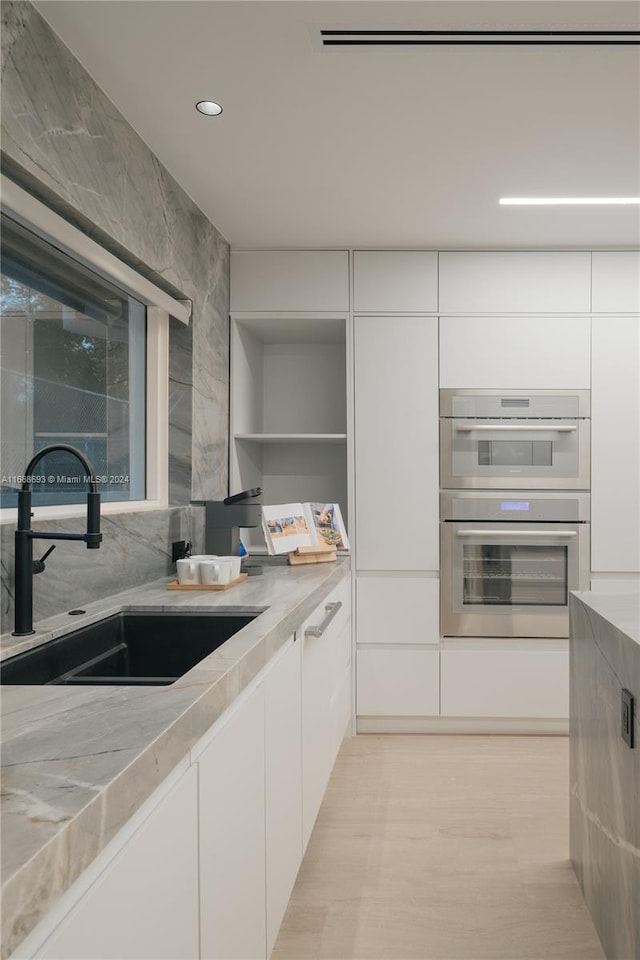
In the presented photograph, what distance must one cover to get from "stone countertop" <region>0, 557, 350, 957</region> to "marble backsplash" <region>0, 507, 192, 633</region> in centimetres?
23

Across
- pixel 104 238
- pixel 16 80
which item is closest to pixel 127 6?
pixel 16 80

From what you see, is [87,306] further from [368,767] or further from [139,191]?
[368,767]

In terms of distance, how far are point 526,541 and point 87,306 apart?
2.35 m

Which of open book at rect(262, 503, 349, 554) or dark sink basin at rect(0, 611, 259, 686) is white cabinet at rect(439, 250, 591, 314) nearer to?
open book at rect(262, 503, 349, 554)

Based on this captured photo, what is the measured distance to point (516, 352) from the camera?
339cm

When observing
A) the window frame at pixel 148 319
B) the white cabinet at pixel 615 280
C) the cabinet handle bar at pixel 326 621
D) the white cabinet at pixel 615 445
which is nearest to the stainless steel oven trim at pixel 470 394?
the white cabinet at pixel 615 445

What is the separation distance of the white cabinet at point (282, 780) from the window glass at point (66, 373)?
0.83 m

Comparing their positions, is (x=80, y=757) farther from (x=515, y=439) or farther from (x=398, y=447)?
(x=515, y=439)

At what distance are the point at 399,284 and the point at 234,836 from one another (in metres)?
2.78

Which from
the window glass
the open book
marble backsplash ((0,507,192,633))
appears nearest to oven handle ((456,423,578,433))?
the open book

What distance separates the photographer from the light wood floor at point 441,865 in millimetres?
1835

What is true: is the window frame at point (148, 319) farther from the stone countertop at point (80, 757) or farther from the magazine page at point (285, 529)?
the stone countertop at point (80, 757)

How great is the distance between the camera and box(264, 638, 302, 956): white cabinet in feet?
5.14

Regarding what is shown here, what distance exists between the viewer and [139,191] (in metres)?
2.25
